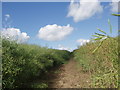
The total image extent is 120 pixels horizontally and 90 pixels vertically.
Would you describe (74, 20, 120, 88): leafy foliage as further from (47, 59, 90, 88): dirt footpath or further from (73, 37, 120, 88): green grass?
(47, 59, 90, 88): dirt footpath

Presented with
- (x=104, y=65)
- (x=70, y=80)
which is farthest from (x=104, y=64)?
(x=70, y=80)

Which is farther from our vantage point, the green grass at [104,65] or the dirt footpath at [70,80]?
the dirt footpath at [70,80]

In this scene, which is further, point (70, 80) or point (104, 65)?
point (70, 80)

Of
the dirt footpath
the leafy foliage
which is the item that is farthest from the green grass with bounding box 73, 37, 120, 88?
the dirt footpath

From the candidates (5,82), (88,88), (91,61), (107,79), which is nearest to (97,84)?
(88,88)

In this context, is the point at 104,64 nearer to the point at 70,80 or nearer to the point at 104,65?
the point at 104,65

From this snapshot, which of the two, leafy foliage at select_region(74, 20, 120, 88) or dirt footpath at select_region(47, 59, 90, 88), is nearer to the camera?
leafy foliage at select_region(74, 20, 120, 88)

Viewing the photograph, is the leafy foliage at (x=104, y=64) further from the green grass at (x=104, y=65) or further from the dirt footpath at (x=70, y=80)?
the dirt footpath at (x=70, y=80)

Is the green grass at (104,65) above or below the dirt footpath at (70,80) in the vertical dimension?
above

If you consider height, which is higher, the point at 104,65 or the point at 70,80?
the point at 104,65

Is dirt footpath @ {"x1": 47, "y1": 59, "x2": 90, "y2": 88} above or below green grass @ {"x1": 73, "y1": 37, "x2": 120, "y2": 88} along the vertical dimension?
below

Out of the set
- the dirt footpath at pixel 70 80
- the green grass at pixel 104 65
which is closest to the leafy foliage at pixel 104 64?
the green grass at pixel 104 65

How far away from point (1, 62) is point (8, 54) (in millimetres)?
308

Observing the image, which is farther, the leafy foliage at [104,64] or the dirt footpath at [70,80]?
the dirt footpath at [70,80]
